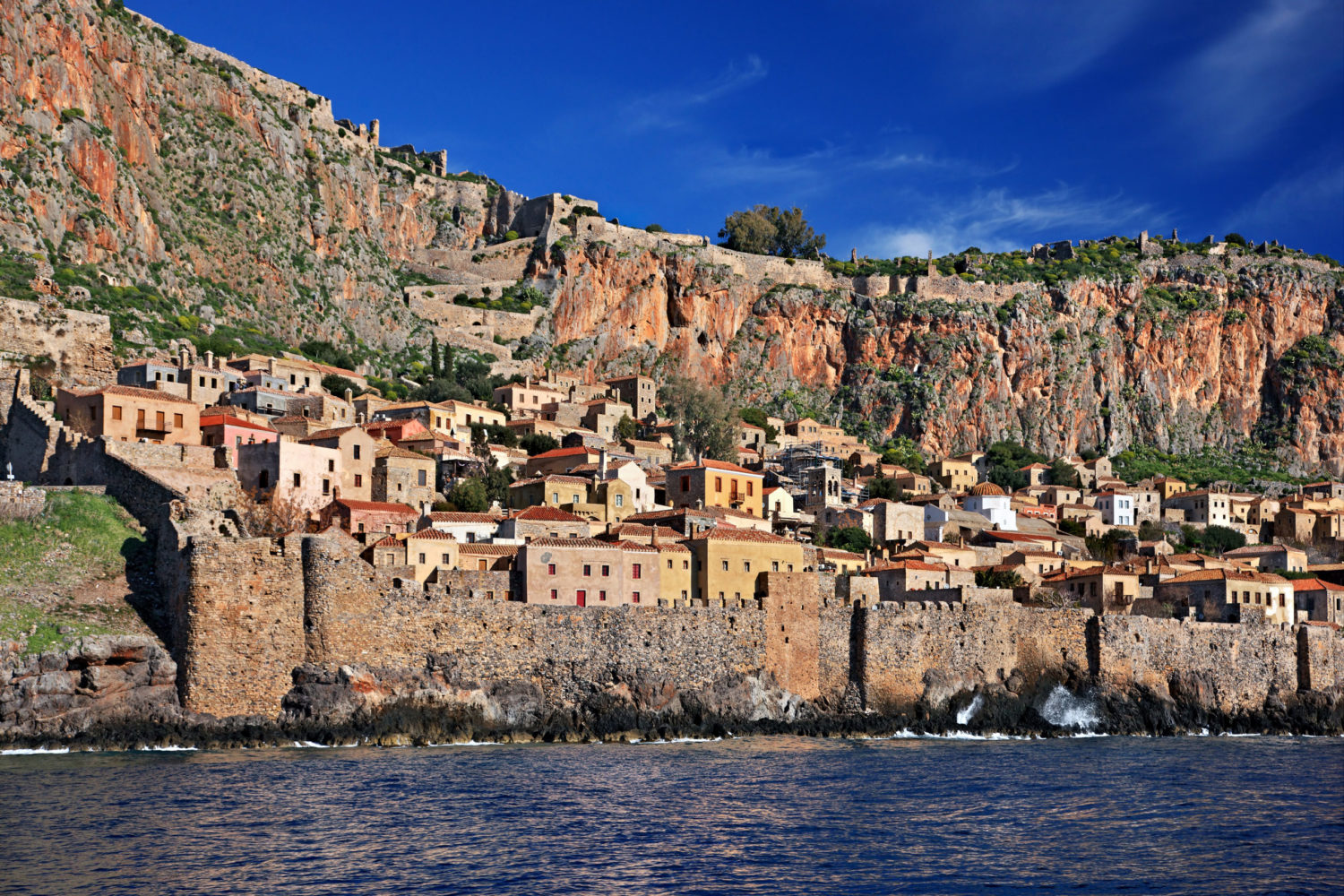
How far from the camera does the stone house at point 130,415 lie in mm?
54719

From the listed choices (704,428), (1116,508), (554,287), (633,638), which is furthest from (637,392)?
(633,638)

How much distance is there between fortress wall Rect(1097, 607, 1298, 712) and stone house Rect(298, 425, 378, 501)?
98.2ft

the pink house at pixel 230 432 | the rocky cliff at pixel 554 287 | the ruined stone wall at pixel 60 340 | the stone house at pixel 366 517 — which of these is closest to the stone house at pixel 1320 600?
the stone house at pixel 366 517

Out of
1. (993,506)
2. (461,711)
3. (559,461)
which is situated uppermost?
(559,461)

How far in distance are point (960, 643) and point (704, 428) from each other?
3692 centimetres

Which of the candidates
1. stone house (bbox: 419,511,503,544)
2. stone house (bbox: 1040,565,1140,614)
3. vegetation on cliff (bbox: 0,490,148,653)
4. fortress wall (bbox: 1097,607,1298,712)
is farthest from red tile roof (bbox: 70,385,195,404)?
stone house (bbox: 1040,565,1140,614)

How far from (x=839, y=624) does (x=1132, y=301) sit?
99.8m

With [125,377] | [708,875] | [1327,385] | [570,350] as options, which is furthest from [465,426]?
[1327,385]

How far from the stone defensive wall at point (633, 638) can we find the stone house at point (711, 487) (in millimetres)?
13579

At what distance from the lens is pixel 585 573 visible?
49.2 m

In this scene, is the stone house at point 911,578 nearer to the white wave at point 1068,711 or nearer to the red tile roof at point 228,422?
the white wave at point 1068,711

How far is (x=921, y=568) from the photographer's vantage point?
200 ft

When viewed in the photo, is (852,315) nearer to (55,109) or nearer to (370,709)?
(55,109)

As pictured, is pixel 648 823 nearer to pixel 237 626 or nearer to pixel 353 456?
pixel 237 626
